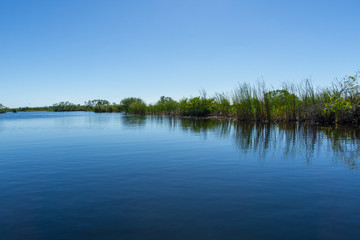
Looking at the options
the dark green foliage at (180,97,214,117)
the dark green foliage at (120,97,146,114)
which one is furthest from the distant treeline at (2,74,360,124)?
the dark green foliage at (120,97,146,114)

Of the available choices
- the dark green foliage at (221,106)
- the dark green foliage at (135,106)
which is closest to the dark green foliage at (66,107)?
the dark green foliage at (135,106)

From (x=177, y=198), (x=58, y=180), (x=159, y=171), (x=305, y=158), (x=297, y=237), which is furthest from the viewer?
(x=305, y=158)

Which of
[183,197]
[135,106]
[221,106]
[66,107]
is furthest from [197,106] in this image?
[66,107]

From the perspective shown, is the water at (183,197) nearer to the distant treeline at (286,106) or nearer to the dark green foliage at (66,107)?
the distant treeline at (286,106)

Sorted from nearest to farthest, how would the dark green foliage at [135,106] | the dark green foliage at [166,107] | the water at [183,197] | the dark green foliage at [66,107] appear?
1. the water at [183,197]
2. the dark green foliage at [166,107]
3. the dark green foliage at [135,106]
4. the dark green foliage at [66,107]

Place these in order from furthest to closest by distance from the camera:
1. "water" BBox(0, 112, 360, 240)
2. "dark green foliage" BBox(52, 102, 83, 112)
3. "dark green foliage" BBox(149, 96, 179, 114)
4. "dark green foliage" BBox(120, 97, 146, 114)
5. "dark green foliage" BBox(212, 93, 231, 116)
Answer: "dark green foliage" BBox(52, 102, 83, 112) → "dark green foliage" BBox(120, 97, 146, 114) → "dark green foliage" BBox(149, 96, 179, 114) → "dark green foliage" BBox(212, 93, 231, 116) → "water" BBox(0, 112, 360, 240)

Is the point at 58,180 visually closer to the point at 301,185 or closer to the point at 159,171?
the point at 159,171

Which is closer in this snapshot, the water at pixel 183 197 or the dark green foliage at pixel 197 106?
the water at pixel 183 197

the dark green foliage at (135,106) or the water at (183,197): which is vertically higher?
the dark green foliage at (135,106)

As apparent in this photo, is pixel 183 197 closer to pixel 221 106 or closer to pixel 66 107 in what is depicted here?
pixel 221 106

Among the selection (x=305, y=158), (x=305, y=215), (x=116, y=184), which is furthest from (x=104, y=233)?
(x=305, y=158)

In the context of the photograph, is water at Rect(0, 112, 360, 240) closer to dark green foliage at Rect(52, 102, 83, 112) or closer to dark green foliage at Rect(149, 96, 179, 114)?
dark green foliage at Rect(149, 96, 179, 114)

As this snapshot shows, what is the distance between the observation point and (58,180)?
17.1ft

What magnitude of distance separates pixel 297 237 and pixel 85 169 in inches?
210
